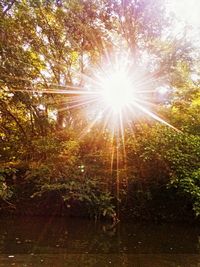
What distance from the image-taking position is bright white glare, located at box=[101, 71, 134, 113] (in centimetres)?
1969

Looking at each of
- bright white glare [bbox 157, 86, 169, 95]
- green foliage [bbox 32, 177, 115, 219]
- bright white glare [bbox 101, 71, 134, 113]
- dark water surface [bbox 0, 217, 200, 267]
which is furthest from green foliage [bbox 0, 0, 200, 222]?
bright white glare [bbox 101, 71, 134, 113]

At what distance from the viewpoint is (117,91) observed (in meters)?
21.0

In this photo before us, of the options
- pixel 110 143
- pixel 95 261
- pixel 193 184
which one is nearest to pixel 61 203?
pixel 110 143

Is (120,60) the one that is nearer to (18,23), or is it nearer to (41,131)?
(18,23)

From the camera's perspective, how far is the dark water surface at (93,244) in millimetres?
A: 8469

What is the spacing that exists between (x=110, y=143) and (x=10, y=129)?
15.2 ft

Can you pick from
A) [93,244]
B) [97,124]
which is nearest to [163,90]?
[97,124]

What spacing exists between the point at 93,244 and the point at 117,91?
A: 1168 cm

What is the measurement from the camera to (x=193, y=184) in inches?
575

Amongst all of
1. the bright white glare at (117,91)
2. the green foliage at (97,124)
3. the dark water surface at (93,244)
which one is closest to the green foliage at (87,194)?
the green foliage at (97,124)

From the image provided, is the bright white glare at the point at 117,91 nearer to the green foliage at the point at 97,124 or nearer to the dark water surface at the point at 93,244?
the green foliage at the point at 97,124

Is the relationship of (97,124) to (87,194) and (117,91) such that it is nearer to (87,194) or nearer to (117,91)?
(117,91)

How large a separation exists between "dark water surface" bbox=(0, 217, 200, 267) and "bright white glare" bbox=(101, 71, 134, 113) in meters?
6.79

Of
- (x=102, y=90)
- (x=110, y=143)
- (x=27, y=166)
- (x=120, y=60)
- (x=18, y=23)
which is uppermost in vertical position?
(x=18, y=23)
